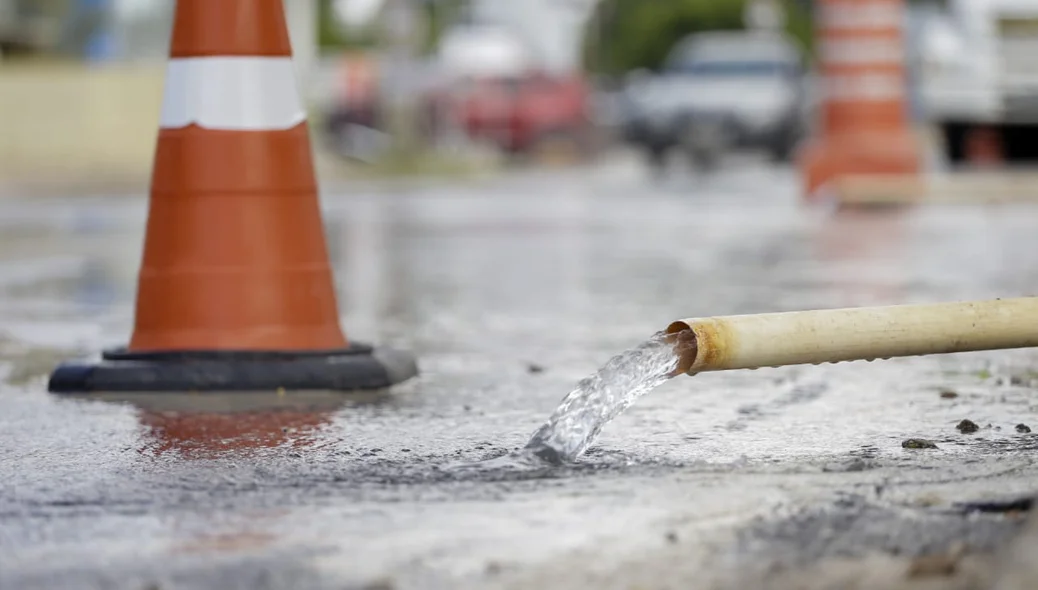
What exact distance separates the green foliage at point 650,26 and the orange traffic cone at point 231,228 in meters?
58.3

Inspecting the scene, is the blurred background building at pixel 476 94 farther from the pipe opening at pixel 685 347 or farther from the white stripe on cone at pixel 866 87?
the pipe opening at pixel 685 347

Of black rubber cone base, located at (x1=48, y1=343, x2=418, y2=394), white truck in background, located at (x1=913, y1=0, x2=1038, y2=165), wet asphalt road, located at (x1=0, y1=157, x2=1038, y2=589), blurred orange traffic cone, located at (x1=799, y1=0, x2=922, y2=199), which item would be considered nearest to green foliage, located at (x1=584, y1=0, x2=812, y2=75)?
white truck in background, located at (x1=913, y1=0, x2=1038, y2=165)

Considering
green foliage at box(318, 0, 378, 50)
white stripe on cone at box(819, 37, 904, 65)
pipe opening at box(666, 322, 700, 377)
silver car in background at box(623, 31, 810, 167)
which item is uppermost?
white stripe on cone at box(819, 37, 904, 65)

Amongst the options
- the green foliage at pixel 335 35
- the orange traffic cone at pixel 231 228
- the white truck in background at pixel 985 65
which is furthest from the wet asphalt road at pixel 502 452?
the green foliage at pixel 335 35

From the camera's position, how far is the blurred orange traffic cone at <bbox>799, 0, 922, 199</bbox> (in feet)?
44.9

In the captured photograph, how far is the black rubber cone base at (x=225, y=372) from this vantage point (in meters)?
5.17

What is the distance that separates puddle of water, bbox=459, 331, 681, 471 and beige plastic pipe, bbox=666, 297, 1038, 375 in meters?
0.05

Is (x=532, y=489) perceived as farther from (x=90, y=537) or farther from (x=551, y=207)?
(x=551, y=207)

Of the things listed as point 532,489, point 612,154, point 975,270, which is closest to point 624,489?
point 532,489

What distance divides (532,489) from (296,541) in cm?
54

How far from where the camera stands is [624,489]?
3.72 meters

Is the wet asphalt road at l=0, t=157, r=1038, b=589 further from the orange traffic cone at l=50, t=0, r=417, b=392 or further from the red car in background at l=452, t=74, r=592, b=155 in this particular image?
the red car in background at l=452, t=74, r=592, b=155

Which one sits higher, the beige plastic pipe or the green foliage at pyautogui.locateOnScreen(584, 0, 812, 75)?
the beige plastic pipe

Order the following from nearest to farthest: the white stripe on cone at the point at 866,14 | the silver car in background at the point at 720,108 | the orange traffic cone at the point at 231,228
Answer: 1. the orange traffic cone at the point at 231,228
2. the white stripe on cone at the point at 866,14
3. the silver car in background at the point at 720,108
